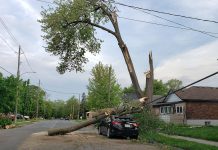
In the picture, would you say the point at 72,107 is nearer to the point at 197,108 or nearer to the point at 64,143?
the point at 197,108

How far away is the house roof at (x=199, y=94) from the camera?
5062 cm

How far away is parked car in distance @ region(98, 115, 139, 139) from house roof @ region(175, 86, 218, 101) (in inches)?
1019

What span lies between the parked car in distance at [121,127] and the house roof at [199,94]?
2587cm

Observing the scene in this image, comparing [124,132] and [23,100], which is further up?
[23,100]

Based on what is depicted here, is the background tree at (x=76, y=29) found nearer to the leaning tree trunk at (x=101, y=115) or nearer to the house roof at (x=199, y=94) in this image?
the leaning tree trunk at (x=101, y=115)

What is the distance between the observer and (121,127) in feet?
81.9

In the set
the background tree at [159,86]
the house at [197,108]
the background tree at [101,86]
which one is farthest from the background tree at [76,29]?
the background tree at [159,86]

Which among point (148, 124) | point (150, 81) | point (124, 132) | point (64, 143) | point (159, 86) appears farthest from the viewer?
point (159, 86)

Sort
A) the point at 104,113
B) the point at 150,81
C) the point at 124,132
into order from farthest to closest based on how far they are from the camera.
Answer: the point at 150,81, the point at 104,113, the point at 124,132

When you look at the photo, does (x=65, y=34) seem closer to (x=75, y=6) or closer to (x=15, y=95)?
(x=75, y=6)

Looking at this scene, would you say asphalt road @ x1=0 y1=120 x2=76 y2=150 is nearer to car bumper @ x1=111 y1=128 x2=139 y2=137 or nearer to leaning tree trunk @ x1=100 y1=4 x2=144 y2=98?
car bumper @ x1=111 y1=128 x2=139 y2=137

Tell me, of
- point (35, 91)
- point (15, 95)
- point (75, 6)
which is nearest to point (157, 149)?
point (75, 6)

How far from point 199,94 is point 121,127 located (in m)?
28.6

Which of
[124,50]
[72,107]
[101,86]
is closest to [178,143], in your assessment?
[124,50]
